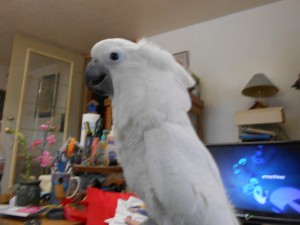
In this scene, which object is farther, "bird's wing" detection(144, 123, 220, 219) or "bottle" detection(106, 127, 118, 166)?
"bottle" detection(106, 127, 118, 166)

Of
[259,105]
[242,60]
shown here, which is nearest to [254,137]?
[259,105]

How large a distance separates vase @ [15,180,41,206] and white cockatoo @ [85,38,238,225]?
75 cm

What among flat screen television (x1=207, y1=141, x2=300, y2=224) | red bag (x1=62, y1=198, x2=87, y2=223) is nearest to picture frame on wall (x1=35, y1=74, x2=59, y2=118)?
red bag (x1=62, y1=198, x2=87, y2=223)

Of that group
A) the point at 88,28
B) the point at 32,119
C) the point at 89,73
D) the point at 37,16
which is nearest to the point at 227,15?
the point at 88,28

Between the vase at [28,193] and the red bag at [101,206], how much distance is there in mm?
305

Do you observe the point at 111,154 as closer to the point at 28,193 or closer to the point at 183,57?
the point at 28,193

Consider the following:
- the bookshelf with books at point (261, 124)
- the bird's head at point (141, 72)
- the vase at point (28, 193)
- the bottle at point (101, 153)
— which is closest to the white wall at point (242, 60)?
the bookshelf with books at point (261, 124)

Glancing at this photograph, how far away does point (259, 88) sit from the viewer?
1.64 meters

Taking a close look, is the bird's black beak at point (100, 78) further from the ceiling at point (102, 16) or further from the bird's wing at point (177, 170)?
the ceiling at point (102, 16)

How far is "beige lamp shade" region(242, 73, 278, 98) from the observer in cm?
157

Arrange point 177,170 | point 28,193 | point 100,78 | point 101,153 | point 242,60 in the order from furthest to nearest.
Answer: point 242,60 → point 101,153 → point 28,193 → point 100,78 → point 177,170

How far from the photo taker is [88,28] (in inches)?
89.2

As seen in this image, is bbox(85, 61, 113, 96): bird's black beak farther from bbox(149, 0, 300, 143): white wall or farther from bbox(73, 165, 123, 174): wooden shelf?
bbox(149, 0, 300, 143): white wall

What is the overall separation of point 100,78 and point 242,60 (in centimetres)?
156
